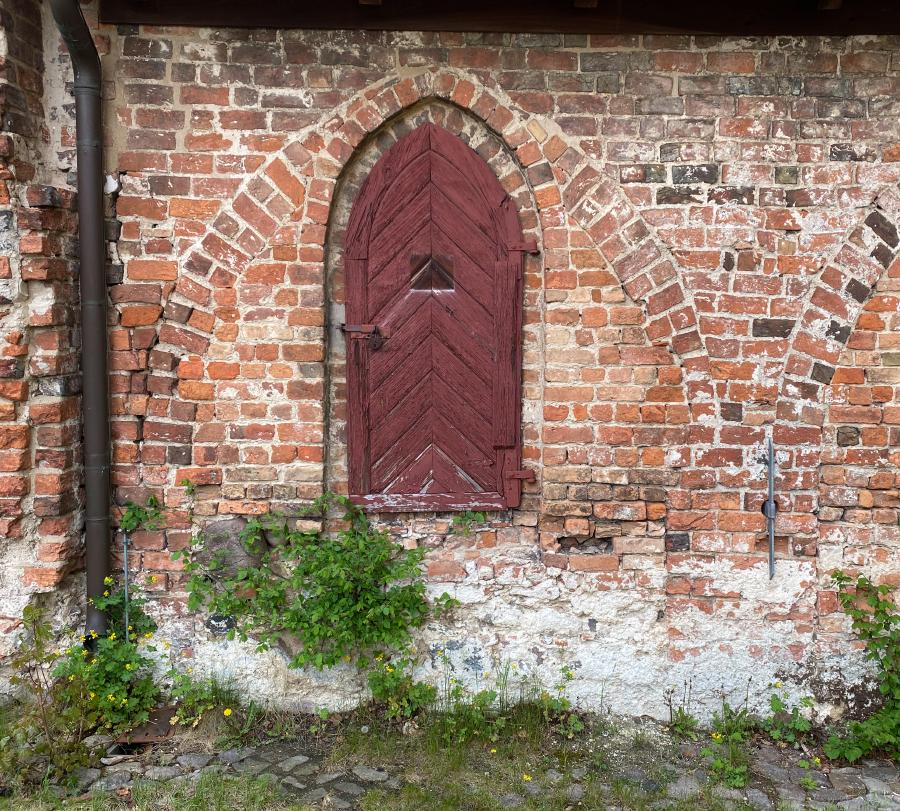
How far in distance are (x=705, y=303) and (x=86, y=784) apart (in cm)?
377

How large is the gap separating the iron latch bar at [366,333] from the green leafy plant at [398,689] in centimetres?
166

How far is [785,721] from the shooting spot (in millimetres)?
4047

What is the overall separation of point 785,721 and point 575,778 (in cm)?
122

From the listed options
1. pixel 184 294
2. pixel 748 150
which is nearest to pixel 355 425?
pixel 184 294

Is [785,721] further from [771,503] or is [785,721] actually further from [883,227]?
[883,227]

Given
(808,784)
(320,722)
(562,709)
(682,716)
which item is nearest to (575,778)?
(562,709)

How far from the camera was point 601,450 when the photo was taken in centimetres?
408

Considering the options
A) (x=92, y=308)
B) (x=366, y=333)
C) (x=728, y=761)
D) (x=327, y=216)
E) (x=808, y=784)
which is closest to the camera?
(x=808, y=784)

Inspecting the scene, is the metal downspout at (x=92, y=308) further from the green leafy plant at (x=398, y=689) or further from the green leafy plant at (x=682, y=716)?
the green leafy plant at (x=682, y=716)

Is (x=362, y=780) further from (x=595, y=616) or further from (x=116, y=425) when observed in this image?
(x=116, y=425)

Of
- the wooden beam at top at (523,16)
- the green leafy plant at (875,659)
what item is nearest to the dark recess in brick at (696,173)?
the wooden beam at top at (523,16)

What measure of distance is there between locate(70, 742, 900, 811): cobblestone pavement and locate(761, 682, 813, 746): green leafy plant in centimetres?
10

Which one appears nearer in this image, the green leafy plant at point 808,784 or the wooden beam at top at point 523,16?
the green leafy plant at point 808,784

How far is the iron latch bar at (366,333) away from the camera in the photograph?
13.5 feet
